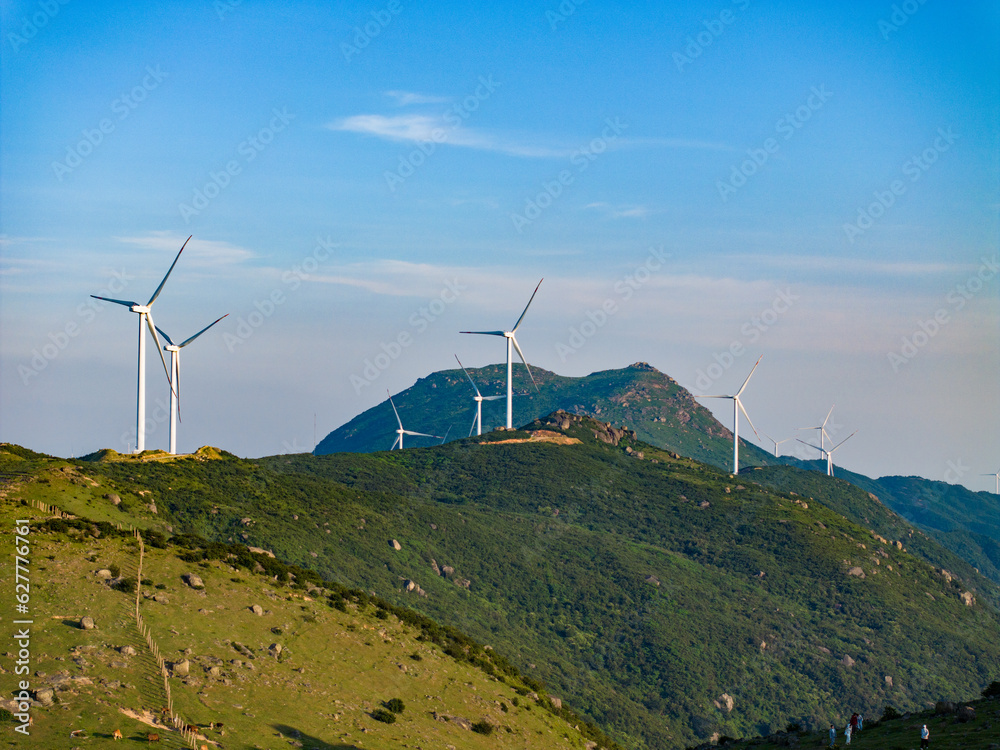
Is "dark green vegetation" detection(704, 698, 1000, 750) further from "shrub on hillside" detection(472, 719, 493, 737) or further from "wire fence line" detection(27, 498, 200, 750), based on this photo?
"wire fence line" detection(27, 498, 200, 750)

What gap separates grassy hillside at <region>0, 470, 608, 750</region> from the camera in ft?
197

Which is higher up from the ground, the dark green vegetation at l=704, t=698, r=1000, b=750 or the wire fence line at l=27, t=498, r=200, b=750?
the wire fence line at l=27, t=498, r=200, b=750

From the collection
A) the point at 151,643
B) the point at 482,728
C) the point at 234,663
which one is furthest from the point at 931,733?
the point at 151,643

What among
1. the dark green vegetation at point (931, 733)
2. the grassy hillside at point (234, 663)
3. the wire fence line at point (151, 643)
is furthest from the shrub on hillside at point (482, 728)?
the wire fence line at point (151, 643)

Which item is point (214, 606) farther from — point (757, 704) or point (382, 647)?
point (757, 704)

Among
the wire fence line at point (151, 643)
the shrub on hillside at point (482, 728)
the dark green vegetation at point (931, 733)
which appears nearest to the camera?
the wire fence line at point (151, 643)

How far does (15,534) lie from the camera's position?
76.7m

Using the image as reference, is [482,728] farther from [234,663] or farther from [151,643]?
[151,643]

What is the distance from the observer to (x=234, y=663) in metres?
70.4

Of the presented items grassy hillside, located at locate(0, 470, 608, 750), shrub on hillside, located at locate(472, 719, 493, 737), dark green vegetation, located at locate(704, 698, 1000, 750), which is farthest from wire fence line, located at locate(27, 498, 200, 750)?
dark green vegetation, located at locate(704, 698, 1000, 750)

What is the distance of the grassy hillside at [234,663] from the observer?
197 ft

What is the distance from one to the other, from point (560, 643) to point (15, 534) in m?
134

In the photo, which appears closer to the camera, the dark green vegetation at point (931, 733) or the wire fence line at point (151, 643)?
the wire fence line at point (151, 643)

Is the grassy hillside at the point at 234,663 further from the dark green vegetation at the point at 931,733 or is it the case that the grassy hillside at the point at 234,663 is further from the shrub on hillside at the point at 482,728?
the dark green vegetation at the point at 931,733
